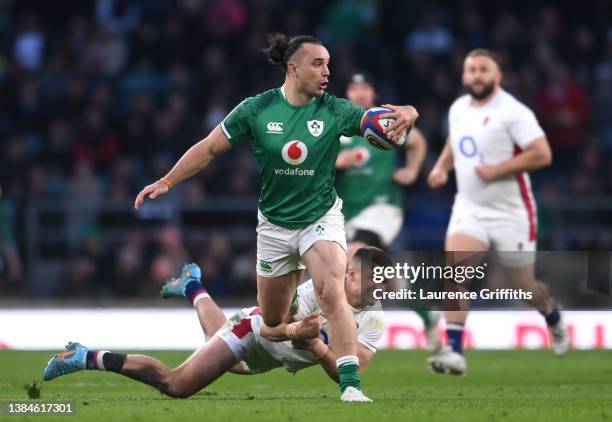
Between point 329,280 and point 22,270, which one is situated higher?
point 22,270

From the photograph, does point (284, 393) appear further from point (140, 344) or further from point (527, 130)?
point (140, 344)

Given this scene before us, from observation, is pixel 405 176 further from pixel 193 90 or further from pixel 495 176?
pixel 193 90

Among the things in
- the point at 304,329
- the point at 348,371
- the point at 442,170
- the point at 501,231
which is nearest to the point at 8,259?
the point at 442,170

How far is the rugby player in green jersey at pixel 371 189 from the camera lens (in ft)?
42.0

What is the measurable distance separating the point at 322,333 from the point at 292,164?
1.27 m

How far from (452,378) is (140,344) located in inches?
215

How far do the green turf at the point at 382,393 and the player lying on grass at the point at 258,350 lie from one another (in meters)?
0.18

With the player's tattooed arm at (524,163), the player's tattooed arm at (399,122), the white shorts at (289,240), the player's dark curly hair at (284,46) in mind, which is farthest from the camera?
the player's tattooed arm at (524,163)

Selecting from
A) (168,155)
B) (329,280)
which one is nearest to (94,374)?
(329,280)

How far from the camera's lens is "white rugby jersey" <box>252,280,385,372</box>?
9.05 m

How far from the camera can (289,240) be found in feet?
29.0

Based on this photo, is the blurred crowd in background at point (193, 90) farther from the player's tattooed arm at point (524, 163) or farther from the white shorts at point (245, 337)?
the white shorts at point (245, 337)

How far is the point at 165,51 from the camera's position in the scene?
2033 centimetres

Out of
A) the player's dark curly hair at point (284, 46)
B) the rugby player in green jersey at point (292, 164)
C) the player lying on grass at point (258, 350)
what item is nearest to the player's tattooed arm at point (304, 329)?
the player lying on grass at point (258, 350)
